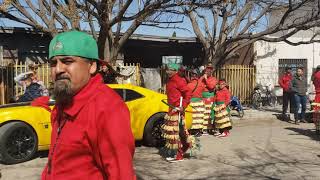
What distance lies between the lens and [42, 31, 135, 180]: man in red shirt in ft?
7.19

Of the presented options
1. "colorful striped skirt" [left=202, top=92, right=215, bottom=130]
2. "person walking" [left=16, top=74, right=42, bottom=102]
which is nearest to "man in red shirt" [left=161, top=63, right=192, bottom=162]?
"person walking" [left=16, top=74, right=42, bottom=102]

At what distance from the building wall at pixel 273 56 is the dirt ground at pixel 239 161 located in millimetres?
9098

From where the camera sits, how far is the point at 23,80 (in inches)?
445

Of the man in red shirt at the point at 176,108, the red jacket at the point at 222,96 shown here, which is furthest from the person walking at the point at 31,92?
the red jacket at the point at 222,96

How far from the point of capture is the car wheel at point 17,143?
858 centimetres

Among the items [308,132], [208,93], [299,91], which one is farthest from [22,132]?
[299,91]

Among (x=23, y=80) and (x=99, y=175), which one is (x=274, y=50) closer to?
(x=23, y=80)

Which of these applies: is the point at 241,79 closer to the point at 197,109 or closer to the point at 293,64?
the point at 293,64

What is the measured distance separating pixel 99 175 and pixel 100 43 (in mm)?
10981

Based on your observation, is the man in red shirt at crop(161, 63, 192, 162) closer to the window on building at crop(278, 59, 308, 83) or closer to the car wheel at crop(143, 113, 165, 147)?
the car wheel at crop(143, 113, 165, 147)

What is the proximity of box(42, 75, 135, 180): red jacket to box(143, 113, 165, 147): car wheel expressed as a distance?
7968 millimetres

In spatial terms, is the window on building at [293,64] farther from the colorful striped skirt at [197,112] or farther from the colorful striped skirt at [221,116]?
the colorful striped skirt at [197,112]

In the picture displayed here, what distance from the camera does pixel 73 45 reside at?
231 centimetres

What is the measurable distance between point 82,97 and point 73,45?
0.83ft
